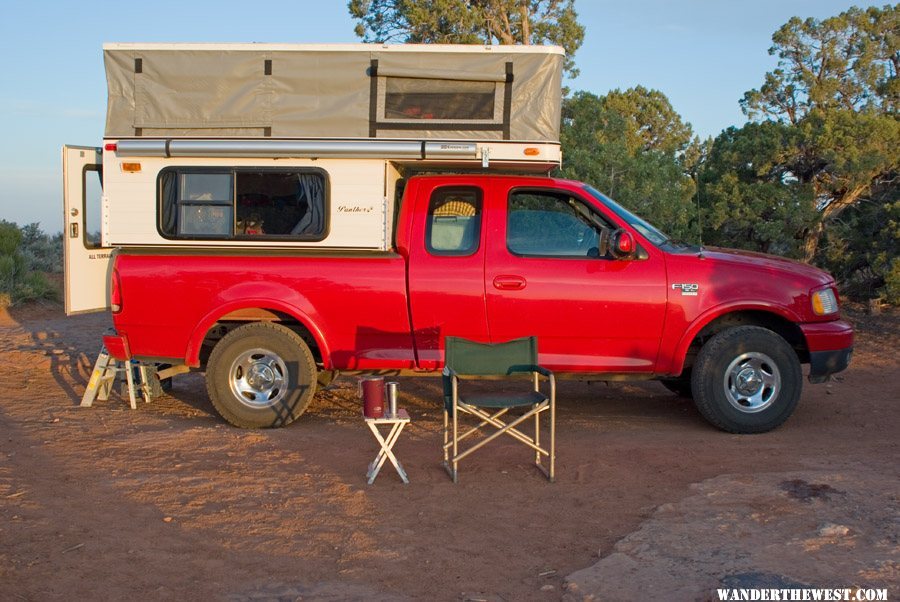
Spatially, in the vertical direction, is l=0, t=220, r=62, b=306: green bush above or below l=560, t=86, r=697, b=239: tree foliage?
below

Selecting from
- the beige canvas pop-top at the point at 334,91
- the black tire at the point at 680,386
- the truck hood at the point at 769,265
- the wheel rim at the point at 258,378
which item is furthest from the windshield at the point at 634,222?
the wheel rim at the point at 258,378

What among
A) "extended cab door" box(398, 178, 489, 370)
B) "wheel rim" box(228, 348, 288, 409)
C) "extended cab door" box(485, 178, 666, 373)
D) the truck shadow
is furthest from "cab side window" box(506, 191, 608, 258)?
the truck shadow

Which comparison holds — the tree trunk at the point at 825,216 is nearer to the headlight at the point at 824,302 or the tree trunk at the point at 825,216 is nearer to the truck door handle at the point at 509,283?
the headlight at the point at 824,302

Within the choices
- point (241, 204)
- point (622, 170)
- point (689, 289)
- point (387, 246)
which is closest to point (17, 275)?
point (622, 170)

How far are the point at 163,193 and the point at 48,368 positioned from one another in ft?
13.4

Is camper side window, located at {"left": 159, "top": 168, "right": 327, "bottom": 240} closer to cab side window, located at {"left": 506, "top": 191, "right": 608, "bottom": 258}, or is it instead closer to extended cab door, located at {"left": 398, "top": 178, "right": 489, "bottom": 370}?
extended cab door, located at {"left": 398, "top": 178, "right": 489, "bottom": 370}

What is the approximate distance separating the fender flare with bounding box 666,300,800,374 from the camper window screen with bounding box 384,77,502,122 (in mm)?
2208

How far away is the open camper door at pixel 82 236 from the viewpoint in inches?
303

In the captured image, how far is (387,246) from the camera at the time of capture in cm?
743

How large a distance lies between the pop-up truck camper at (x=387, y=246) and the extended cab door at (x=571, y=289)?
0.02 meters

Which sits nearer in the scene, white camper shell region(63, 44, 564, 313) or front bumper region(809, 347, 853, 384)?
front bumper region(809, 347, 853, 384)

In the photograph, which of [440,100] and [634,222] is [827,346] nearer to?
[634,222]

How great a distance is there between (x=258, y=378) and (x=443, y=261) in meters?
1.78

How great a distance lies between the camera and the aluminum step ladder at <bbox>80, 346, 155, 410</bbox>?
26.9 feet
